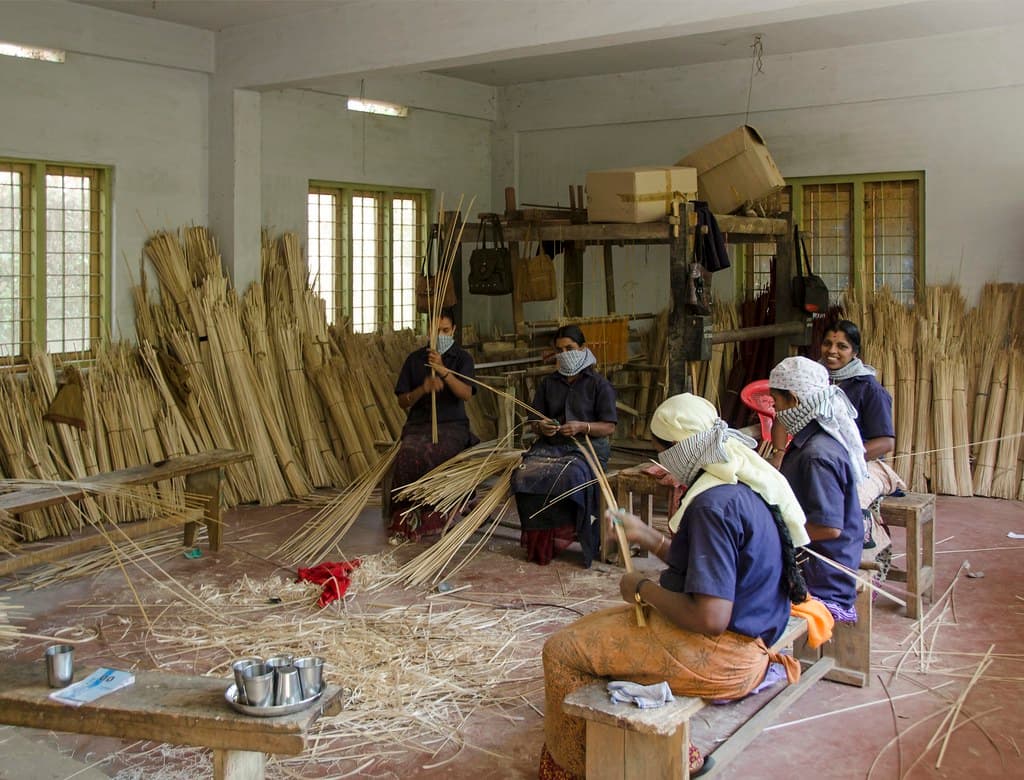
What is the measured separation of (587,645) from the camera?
3.01 metres

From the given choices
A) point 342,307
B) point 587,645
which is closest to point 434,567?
point 587,645

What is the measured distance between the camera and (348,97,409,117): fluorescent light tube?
888 cm

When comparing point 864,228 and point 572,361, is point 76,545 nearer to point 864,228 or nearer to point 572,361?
point 572,361

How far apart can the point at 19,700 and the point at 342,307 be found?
20.9ft

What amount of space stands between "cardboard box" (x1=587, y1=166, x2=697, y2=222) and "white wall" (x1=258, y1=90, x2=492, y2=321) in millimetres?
2715

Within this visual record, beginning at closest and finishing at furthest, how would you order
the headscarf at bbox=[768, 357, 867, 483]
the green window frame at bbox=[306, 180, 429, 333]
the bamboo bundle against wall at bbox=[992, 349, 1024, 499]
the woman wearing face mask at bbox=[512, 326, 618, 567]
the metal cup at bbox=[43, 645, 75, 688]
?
the metal cup at bbox=[43, 645, 75, 688] < the headscarf at bbox=[768, 357, 867, 483] < the woman wearing face mask at bbox=[512, 326, 618, 567] < the bamboo bundle against wall at bbox=[992, 349, 1024, 499] < the green window frame at bbox=[306, 180, 429, 333]

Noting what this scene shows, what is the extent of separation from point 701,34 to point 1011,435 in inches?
135

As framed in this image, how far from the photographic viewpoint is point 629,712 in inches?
107

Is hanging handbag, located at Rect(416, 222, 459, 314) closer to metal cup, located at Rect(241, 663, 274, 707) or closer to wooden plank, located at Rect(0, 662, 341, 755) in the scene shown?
wooden plank, located at Rect(0, 662, 341, 755)

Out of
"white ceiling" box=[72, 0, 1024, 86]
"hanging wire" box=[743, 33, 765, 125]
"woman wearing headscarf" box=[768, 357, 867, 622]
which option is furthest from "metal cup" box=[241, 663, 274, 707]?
"hanging wire" box=[743, 33, 765, 125]

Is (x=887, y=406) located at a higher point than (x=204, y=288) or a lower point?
lower

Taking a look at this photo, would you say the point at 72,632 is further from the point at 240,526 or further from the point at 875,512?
the point at 875,512

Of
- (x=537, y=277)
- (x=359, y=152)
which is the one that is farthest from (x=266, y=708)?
(x=359, y=152)

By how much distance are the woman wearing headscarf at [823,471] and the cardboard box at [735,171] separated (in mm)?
3392
